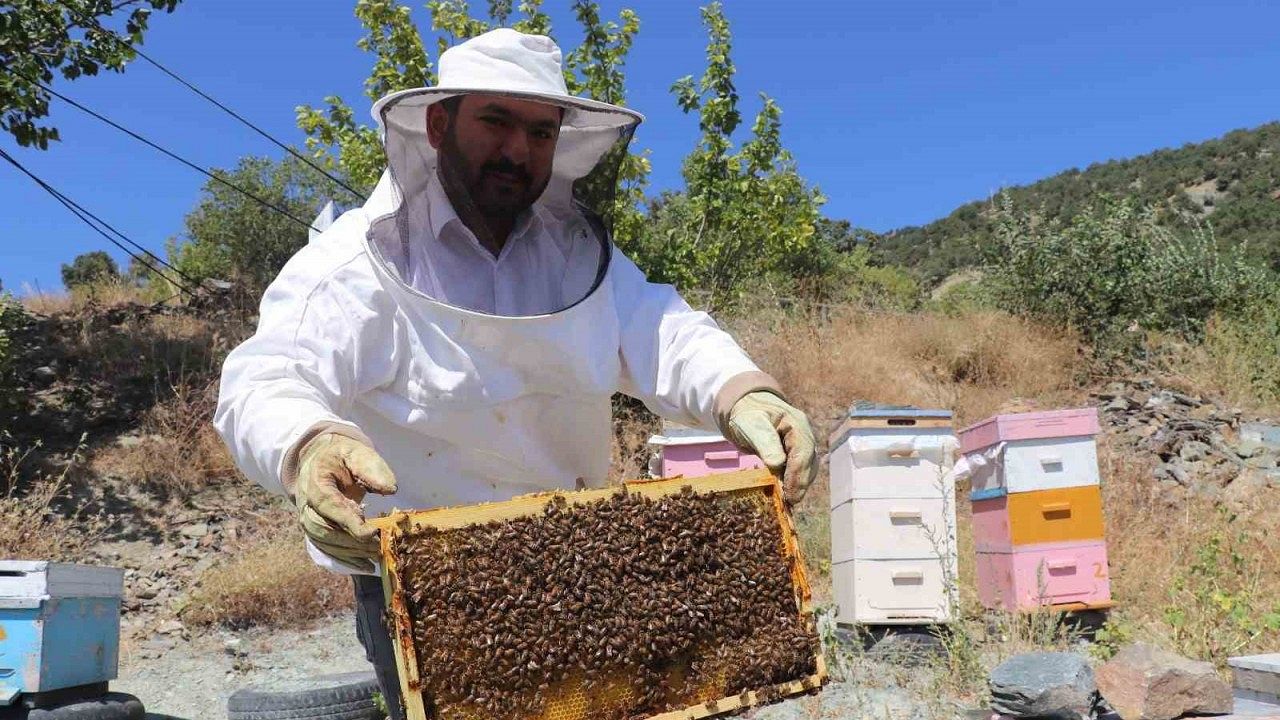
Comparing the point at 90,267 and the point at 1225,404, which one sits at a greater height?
the point at 90,267

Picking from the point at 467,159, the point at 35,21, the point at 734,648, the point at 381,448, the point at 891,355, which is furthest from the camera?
the point at 891,355

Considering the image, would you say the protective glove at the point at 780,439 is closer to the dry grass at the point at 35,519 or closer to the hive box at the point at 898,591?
the hive box at the point at 898,591

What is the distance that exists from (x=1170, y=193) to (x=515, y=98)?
42148 mm

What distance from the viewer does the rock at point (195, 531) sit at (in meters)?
8.42

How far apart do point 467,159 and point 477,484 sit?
2.70ft

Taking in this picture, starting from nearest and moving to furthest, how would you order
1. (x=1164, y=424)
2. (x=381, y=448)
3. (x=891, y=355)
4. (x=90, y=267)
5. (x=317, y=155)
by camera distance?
(x=381, y=448)
(x=317, y=155)
(x=1164, y=424)
(x=891, y=355)
(x=90, y=267)

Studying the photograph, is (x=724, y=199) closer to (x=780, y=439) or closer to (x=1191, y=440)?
(x=1191, y=440)

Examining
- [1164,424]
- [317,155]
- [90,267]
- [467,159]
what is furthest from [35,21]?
[90,267]

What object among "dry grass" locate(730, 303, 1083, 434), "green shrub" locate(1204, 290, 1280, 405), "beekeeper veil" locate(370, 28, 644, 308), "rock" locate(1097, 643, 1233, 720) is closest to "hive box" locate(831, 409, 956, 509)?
"rock" locate(1097, 643, 1233, 720)

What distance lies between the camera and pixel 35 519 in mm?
7715

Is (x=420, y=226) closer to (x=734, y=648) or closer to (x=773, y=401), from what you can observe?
(x=773, y=401)

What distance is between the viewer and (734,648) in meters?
2.11

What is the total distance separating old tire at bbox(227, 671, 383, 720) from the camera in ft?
15.9

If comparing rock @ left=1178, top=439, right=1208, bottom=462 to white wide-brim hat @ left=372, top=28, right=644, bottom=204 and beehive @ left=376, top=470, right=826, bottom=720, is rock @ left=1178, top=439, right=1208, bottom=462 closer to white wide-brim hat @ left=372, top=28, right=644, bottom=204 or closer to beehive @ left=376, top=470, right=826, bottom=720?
white wide-brim hat @ left=372, top=28, right=644, bottom=204
